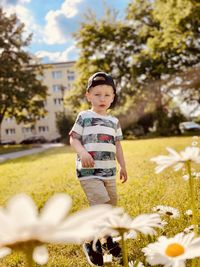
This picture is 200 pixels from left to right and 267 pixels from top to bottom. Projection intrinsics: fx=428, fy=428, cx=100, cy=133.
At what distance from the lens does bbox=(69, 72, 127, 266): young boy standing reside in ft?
11.5

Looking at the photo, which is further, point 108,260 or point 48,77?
point 48,77

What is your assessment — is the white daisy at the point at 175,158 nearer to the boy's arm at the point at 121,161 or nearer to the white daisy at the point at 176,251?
the white daisy at the point at 176,251

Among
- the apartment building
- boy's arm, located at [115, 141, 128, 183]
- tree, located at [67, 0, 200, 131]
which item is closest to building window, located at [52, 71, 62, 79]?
the apartment building

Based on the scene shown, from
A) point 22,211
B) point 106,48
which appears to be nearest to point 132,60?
point 106,48

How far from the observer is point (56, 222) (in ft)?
1.70

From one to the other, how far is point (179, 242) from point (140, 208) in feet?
13.4

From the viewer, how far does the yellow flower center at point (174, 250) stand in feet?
3.11

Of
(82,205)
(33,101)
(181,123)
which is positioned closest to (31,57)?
(33,101)

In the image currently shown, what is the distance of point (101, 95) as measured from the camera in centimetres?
367

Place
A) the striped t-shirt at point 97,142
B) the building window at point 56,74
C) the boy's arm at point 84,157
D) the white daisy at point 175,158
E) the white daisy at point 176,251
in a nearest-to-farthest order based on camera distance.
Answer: the white daisy at point 176,251
the white daisy at point 175,158
the boy's arm at point 84,157
the striped t-shirt at point 97,142
the building window at point 56,74

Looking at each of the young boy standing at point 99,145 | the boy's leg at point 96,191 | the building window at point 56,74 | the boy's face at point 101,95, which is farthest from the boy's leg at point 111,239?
the building window at point 56,74

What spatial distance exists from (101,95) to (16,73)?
36.4 metres

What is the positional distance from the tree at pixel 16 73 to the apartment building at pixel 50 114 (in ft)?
135

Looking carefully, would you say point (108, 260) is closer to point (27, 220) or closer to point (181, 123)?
point (27, 220)
